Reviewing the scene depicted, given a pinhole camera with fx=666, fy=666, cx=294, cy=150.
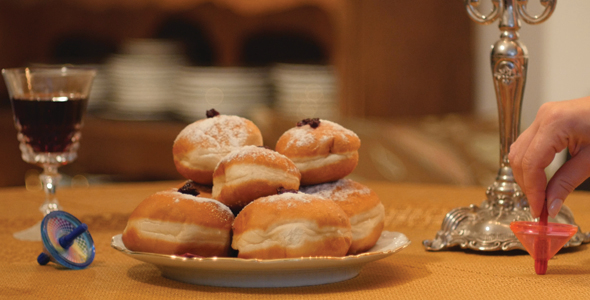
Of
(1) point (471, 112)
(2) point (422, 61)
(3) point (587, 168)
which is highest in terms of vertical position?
(3) point (587, 168)

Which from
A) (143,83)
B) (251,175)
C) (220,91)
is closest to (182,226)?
(251,175)

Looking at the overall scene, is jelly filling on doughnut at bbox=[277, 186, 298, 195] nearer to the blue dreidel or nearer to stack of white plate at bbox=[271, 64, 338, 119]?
the blue dreidel

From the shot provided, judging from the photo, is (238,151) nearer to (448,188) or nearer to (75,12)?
(448,188)

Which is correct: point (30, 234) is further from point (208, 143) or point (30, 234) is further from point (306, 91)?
point (306, 91)

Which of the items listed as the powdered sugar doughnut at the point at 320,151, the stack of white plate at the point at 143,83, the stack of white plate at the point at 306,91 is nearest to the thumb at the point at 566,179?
the powdered sugar doughnut at the point at 320,151

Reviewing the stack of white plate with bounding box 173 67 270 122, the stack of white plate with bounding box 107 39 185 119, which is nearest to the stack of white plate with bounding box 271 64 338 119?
the stack of white plate with bounding box 173 67 270 122

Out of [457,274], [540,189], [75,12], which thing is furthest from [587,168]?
[75,12]

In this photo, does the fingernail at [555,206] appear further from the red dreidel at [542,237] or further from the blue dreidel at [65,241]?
the blue dreidel at [65,241]
